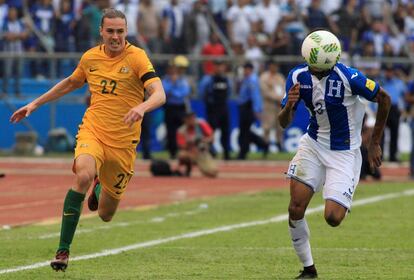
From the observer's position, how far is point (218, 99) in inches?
1174

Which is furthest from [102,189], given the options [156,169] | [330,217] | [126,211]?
[156,169]

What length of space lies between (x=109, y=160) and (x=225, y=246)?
2406 millimetres

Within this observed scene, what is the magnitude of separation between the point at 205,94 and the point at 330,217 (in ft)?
62.8

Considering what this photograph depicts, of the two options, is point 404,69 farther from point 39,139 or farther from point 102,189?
point 102,189

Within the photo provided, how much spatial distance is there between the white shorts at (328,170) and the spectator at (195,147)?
46.7 ft

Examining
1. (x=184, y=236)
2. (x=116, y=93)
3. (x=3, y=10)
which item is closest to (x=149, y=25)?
(x=3, y=10)

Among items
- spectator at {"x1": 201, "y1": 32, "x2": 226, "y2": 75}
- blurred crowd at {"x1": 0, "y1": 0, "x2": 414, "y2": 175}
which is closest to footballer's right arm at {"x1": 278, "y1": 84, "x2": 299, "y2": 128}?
blurred crowd at {"x1": 0, "y1": 0, "x2": 414, "y2": 175}

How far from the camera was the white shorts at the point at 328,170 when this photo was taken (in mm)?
10766

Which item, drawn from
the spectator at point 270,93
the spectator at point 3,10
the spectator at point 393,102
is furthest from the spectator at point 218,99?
the spectator at point 3,10

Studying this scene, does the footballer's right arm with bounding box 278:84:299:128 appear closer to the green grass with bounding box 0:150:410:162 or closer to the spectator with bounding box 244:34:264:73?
the green grass with bounding box 0:150:410:162

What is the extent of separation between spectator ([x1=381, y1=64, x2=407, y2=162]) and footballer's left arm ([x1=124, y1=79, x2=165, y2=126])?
17887mm

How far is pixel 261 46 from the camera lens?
31203 millimetres

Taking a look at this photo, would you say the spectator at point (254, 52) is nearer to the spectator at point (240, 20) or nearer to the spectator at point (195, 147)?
the spectator at point (240, 20)

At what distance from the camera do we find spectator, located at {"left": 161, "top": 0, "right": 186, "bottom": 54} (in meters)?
30.4
